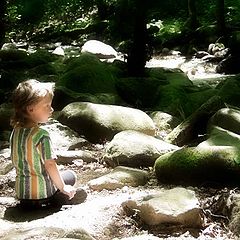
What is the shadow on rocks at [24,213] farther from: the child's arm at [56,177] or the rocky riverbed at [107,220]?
the child's arm at [56,177]

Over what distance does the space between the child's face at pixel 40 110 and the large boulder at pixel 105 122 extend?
2.36 metres

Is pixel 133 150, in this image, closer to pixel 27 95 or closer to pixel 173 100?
pixel 27 95

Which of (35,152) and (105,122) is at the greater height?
(35,152)

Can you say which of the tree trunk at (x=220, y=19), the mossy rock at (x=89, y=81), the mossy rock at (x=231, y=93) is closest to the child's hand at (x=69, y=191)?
the mossy rock at (x=231, y=93)

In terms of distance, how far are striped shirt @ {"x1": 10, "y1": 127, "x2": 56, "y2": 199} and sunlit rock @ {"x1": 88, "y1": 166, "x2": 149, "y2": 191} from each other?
589 millimetres

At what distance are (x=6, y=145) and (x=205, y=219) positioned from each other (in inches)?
127

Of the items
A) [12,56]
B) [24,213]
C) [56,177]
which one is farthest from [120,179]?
[12,56]

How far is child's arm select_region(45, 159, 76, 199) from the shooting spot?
133 inches

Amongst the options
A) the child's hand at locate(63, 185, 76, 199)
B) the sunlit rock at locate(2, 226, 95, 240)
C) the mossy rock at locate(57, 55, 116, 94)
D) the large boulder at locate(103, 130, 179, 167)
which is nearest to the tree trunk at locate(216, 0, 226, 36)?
the mossy rock at locate(57, 55, 116, 94)

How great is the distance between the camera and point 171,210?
3137mm

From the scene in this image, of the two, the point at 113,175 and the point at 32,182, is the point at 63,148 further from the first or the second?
the point at 32,182

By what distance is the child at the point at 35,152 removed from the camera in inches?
129

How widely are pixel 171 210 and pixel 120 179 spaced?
1034mm

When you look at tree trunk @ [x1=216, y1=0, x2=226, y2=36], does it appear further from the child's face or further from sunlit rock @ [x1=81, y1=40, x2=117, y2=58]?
the child's face
